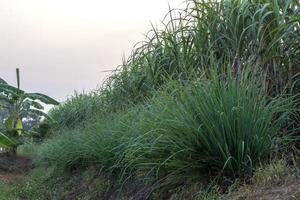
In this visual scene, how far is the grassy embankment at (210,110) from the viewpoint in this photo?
487cm

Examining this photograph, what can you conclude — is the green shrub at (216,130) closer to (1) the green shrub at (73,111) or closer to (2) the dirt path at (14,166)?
(1) the green shrub at (73,111)

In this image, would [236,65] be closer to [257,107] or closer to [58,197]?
[257,107]

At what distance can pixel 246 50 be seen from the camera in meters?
A: 6.14

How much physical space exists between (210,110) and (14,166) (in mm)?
15321

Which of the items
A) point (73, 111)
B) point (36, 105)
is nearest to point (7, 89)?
point (73, 111)

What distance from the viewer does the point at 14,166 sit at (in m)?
18.9

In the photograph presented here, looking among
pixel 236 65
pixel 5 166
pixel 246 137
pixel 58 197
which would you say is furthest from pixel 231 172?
pixel 5 166

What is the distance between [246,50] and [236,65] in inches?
9.8

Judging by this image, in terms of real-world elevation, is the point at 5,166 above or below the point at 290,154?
below

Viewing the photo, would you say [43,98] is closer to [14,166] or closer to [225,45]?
[14,166]

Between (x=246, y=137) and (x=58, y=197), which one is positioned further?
(x=58, y=197)

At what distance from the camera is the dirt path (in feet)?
56.6

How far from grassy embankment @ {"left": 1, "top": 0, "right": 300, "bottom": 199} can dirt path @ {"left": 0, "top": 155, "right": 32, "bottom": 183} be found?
975 cm

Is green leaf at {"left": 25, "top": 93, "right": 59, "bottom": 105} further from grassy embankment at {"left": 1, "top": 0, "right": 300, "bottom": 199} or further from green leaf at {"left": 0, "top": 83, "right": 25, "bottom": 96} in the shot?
grassy embankment at {"left": 1, "top": 0, "right": 300, "bottom": 199}
